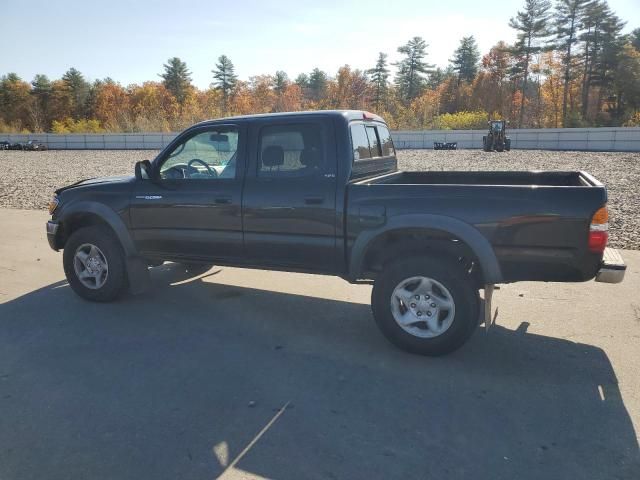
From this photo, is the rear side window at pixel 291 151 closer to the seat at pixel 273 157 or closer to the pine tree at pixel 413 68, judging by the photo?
the seat at pixel 273 157

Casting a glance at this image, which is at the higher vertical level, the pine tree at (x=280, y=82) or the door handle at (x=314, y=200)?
the pine tree at (x=280, y=82)

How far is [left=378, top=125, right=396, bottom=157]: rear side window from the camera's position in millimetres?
5599

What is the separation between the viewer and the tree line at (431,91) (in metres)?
53.5

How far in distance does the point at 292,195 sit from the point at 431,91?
260 feet

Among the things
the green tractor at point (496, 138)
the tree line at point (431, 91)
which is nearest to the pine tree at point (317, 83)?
the tree line at point (431, 91)

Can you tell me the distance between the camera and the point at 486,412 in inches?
134

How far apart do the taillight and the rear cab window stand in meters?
1.99

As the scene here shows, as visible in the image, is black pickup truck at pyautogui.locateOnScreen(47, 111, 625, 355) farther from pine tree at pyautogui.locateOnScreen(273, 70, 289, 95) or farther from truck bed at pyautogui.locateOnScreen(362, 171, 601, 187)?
pine tree at pyautogui.locateOnScreen(273, 70, 289, 95)

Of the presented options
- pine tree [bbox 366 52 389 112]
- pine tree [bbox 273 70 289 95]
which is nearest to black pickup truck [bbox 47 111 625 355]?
pine tree [bbox 366 52 389 112]

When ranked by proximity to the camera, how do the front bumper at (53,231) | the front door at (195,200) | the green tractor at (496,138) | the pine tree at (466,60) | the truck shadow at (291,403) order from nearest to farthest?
the truck shadow at (291,403) < the front door at (195,200) < the front bumper at (53,231) < the green tractor at (496,138) < the pine tree at (466,60)

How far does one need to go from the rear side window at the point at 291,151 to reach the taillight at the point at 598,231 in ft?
7.29

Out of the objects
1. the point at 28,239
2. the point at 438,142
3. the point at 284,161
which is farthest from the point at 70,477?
the point at 438,142

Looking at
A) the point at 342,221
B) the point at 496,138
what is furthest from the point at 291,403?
the point at 496,138

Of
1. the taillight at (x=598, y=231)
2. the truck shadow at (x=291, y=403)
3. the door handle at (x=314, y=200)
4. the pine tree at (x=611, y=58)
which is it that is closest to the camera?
the truck shadow at (x=291, y=403)
